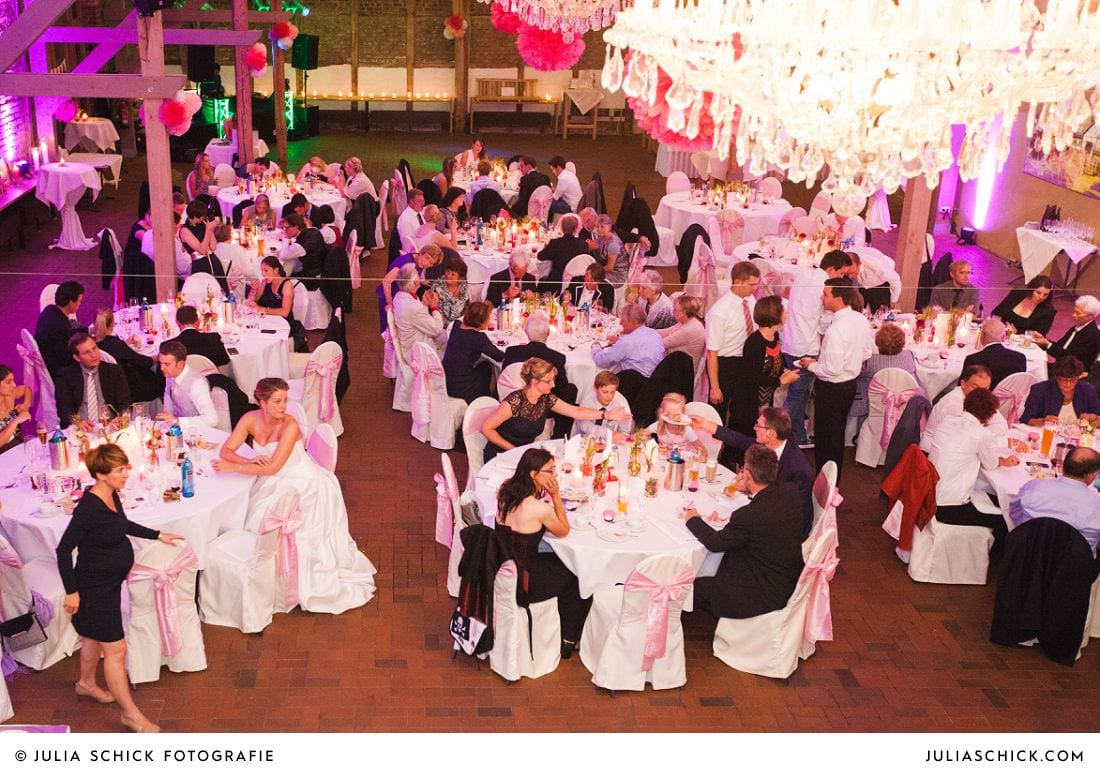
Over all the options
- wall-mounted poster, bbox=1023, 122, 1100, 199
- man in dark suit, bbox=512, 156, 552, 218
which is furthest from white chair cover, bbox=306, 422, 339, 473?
wall-mounted poster, bbox=1023, 122, 1100, 199

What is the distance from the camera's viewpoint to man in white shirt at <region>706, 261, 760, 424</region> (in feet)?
25.1

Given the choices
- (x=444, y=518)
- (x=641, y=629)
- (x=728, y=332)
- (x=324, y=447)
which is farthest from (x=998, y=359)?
(x=324, y=447)

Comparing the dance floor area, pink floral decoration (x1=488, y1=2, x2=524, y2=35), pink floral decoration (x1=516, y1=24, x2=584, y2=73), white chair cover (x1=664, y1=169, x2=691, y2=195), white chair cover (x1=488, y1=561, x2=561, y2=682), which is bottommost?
the dance floor area

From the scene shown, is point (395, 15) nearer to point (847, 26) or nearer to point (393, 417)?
point (393, 417)

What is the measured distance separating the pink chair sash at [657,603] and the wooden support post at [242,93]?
11073 millimetres

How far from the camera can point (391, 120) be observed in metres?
23.2

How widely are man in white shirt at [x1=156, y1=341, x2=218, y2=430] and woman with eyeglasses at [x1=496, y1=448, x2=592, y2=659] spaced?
2162 millimetres

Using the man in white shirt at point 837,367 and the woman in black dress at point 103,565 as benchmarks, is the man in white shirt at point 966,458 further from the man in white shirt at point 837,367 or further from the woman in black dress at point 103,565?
the woman in black dress at point 103,565

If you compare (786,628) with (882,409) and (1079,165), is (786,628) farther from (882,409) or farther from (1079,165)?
(1079,165)

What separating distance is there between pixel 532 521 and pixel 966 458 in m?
2.60

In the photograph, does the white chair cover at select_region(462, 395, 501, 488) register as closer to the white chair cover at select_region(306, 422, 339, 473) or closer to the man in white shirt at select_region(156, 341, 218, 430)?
the white chair cover at select_region(306, 422, 339, 473)

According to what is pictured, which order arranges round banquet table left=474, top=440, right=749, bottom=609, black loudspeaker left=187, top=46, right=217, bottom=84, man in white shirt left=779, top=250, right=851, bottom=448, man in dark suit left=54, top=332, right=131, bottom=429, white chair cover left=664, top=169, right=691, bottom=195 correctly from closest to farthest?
round banquet table left=474, top=440, right=749, bottom=609 → man in dark suit left=54, top=332, right=131, bottom=429 → man in white shirt left=779, top=250, right=851, bottom=448 → white chair cover left=664, top=169, right=691, bottom=195 → black loudspeaker left=187, top=46, right=217, bottom=84

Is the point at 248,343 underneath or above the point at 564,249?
underneath

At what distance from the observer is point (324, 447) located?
637 cm
